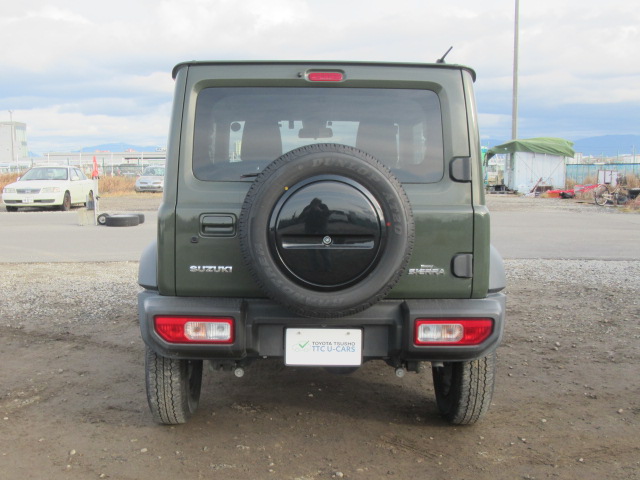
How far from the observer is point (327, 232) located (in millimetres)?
2906

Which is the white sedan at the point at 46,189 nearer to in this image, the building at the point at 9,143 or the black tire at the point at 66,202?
the black tire at the point at 66,202

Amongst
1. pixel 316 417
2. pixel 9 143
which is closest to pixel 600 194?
pixel 316 417

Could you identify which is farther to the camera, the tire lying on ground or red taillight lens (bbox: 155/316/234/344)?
the tire lying on ground

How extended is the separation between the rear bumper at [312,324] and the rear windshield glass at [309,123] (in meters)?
0.71

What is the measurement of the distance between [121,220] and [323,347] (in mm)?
12649

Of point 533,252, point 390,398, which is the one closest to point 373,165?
point 390,398

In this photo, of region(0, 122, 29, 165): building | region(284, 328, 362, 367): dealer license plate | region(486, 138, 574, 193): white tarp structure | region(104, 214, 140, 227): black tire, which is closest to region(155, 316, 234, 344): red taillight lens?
region(284, 328, 362, 367): dealer license plate

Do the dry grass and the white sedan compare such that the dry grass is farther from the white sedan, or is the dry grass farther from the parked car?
the white sedan

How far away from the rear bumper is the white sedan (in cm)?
1820

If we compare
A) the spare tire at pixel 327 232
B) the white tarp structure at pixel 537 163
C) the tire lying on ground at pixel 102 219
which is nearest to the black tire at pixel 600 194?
the white tarp structure at pixel 537 163

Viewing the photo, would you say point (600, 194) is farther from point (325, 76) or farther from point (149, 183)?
point (325, 76)

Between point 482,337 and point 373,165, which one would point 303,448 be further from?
point 373,165

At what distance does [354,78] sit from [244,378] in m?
2.47

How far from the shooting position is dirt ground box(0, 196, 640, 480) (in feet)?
10.6
